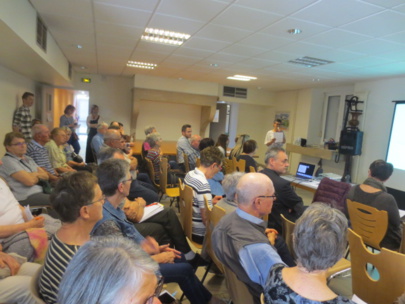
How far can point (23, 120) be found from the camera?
16.0ft

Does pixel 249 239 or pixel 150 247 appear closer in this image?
pixel 249 239

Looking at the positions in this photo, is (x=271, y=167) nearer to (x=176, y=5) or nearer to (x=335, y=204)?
(x=335, y=204)

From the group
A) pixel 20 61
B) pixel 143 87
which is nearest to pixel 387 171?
pixel 20 61

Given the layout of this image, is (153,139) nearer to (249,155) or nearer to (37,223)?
(249,155)

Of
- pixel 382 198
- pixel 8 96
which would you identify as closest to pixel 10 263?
pixel 382 198

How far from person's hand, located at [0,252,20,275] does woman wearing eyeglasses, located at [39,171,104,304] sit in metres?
0.59

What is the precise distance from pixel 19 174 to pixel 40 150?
2.84 feet

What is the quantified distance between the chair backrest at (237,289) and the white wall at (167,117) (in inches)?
314

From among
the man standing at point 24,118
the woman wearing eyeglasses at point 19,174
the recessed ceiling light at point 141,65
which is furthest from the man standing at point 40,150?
the recessed ceiling light at point 141,65

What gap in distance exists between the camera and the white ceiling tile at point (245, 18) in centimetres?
286

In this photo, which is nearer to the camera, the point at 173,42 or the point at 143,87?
the point at 173,42

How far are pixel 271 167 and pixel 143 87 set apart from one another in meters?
6.10

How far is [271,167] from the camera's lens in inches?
115

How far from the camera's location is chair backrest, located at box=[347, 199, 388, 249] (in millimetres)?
2557
